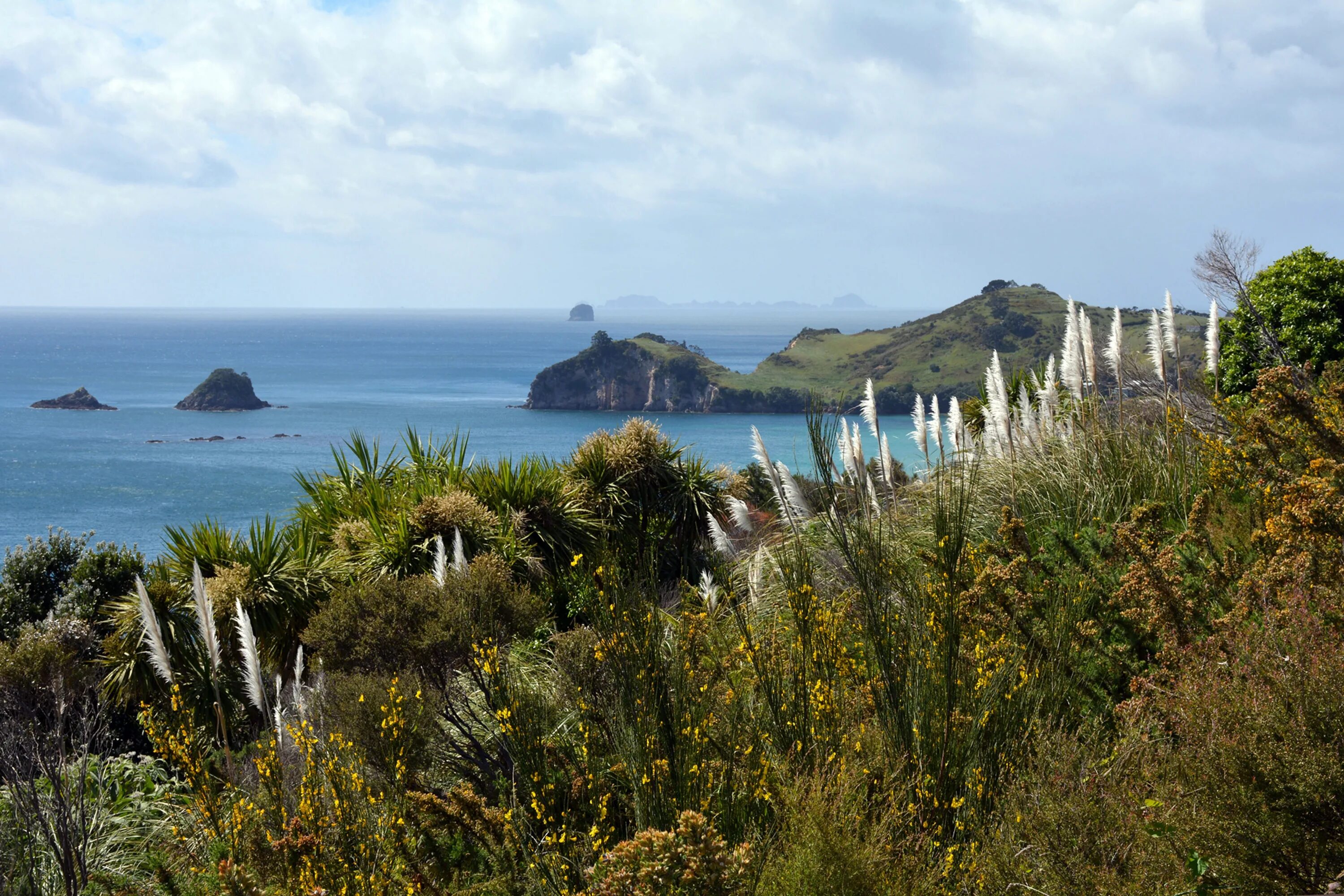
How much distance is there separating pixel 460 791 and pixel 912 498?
5.04 m

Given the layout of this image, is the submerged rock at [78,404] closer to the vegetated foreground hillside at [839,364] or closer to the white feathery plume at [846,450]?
the vegetated foreground hillside at [839,364]

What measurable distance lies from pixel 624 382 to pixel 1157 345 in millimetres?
81127

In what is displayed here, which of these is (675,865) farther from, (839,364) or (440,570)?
(839,364)

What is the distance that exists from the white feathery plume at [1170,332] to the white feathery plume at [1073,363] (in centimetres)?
71

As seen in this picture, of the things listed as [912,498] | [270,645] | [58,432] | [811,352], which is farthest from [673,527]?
[58,432]

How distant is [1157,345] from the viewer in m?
8.67

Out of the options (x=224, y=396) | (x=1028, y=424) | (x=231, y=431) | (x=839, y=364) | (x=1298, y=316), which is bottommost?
(x=1028, y=424)

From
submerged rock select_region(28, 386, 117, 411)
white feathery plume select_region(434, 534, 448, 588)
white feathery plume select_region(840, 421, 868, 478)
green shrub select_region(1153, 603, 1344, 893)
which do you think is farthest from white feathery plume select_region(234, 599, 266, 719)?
submerged rock select_region(28, 386, 117, 411)

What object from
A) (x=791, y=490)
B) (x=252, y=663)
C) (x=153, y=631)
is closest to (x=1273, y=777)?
(x=791, y=490)

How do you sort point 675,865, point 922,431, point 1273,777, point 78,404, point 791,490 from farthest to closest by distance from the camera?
point 78,404, point 922,431, point 791,490, point 1273,777, point 675,865

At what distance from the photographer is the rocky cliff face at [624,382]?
8506 cm

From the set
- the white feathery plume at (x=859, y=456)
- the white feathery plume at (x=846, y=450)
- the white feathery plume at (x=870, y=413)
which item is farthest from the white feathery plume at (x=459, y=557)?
the white feathery plume at (x=870, y=413)

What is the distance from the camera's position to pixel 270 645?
27.4 ft

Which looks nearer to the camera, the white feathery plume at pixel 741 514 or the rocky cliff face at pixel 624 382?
the white feathery plume at pixel 741 514
